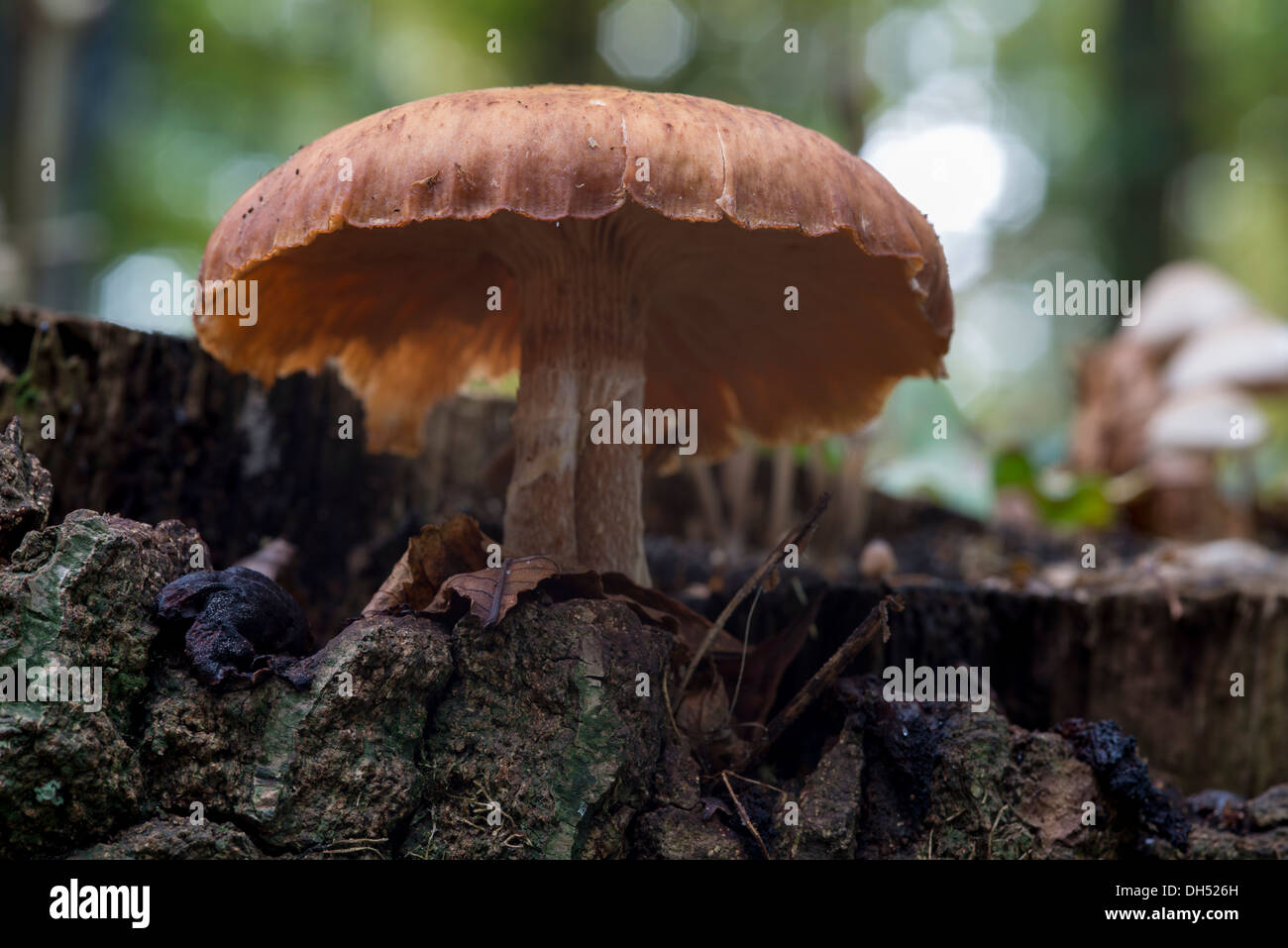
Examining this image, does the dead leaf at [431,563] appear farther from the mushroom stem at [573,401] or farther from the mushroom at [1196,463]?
the mushroom at [1196,463]

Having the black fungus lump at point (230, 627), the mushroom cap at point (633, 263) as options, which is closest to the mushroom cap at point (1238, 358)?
the mushroom cap at point (633, 263)

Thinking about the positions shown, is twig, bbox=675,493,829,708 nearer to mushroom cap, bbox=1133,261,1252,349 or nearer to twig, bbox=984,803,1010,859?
twig, bbox=984,803,1010,859

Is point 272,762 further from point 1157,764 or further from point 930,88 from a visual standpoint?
point 930,88

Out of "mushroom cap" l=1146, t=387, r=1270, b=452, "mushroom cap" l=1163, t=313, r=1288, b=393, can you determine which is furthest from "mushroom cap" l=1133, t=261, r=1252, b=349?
"mushroom cap" l=1146, t=387, r=1270, b=452

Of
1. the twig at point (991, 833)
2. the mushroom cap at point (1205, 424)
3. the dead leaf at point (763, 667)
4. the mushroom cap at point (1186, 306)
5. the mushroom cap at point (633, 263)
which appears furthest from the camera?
the mushroom cap at point (1186, 306)

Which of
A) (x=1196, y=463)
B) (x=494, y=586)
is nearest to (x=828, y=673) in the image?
(x=494, y=586)

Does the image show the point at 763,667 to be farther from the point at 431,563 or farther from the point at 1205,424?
the point at 1205,424
